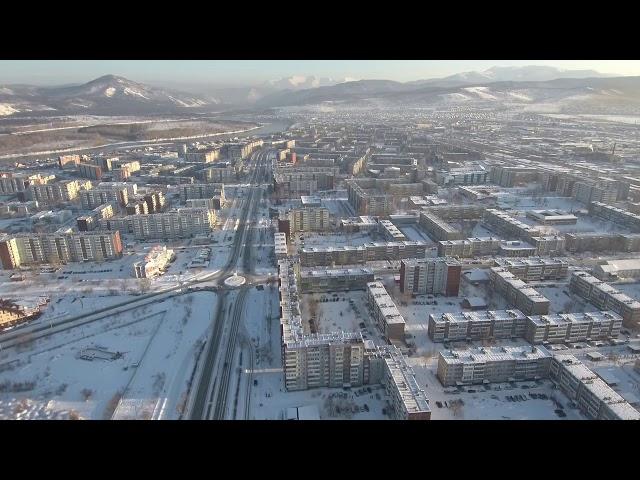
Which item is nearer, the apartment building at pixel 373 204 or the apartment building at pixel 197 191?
the apartment building at pixel 373 204

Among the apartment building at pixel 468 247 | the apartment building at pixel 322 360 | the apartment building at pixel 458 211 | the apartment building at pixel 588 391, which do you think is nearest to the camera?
the apartment building at pixel 588 391

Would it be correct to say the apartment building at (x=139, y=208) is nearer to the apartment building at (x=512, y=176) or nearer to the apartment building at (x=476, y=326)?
the apartment building at (x=476, y=326)

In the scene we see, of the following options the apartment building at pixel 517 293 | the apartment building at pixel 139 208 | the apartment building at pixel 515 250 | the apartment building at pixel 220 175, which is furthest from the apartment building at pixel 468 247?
the apartment building at pixel 220 175

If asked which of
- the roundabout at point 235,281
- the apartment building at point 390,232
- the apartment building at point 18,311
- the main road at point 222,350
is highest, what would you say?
the apartment building at point 390,232

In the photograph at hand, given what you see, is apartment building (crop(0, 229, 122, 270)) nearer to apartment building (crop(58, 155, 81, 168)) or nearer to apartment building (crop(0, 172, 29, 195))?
apartment building (crop(0, 172, 29, 195))

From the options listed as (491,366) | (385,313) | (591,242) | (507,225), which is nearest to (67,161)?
(385,313)

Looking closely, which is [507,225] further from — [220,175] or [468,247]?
[220,175]
